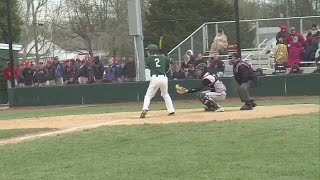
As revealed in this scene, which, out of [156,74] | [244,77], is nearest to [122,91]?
[244,77]

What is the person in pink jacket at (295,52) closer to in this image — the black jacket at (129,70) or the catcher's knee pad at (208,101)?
the black jacket at (129,70)

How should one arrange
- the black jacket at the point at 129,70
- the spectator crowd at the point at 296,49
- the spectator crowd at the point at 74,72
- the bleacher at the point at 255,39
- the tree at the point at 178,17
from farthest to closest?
the tree at the point at 178,17 < the bleacher at the point at 255,39 < the spectator crowd at the point at 74,72 < the black jacket at the point at 129,70 < the spectator crowd at the point at 296,49

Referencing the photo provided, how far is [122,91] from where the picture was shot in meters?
24.5

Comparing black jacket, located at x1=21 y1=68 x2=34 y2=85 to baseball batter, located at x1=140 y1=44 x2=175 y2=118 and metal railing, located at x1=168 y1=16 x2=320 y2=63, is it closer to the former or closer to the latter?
metal railing, located at x1=168 y1=16 x2=320 y2=63

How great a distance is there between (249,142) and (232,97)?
1388 centimetres

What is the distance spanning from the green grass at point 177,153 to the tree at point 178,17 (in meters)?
33.4

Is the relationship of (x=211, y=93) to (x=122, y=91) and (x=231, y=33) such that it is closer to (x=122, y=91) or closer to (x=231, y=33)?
(x=122, y=91)

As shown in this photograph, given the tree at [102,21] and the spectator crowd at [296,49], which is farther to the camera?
the tree at [102,21]

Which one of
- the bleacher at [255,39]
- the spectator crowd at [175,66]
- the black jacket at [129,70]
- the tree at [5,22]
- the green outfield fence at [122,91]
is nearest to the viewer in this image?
the green outfield fence at [122,91]

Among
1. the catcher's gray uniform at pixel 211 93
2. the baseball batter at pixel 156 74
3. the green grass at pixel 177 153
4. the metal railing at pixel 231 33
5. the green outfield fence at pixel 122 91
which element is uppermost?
the metal railing at pixel 231 33

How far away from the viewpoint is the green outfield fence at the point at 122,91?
→ 22547 mm

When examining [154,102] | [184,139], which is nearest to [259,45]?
[154,102]

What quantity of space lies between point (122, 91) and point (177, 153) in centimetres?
1566

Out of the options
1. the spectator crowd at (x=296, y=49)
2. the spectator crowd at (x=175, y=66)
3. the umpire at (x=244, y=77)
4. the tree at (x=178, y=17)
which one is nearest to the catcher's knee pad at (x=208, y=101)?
the umpire at (x=244, y=77)
